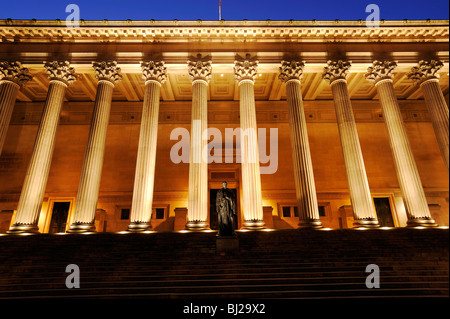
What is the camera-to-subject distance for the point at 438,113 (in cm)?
1489

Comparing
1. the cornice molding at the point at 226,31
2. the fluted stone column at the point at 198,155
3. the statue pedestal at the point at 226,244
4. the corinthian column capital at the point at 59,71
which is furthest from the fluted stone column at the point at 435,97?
the corinthian column capital at the point at 59,71

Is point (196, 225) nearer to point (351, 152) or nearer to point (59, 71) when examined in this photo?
point (351, 152)

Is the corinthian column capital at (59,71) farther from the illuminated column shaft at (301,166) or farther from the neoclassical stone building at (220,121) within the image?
the illuminated column shaft at (301,166)

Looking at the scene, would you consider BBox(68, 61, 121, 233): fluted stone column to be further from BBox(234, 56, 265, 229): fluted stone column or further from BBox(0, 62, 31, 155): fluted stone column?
BBox(234, 56, 265, 229): fluted stone column

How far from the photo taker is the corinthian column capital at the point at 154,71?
15742mm

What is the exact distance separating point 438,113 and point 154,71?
16.6m

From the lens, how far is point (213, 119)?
22031 millimetres

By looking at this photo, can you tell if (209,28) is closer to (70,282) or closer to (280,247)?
(280,247)

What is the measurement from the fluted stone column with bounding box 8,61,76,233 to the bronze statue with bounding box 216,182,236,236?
31.4 ft

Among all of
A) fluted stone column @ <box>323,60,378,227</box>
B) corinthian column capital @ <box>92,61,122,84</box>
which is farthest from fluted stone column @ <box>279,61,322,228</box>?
corinthian column capital @ <box>92,61,122,84</box>

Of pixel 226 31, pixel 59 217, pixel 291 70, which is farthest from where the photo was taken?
pixel 59 217

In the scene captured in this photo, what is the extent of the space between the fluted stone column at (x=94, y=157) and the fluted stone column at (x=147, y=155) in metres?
2.01

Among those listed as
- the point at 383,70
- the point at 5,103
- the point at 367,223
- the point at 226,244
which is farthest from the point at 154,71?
the point at 367,223

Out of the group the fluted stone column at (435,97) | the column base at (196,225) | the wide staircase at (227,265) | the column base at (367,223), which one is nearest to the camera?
the wide staircase at (227,265)
